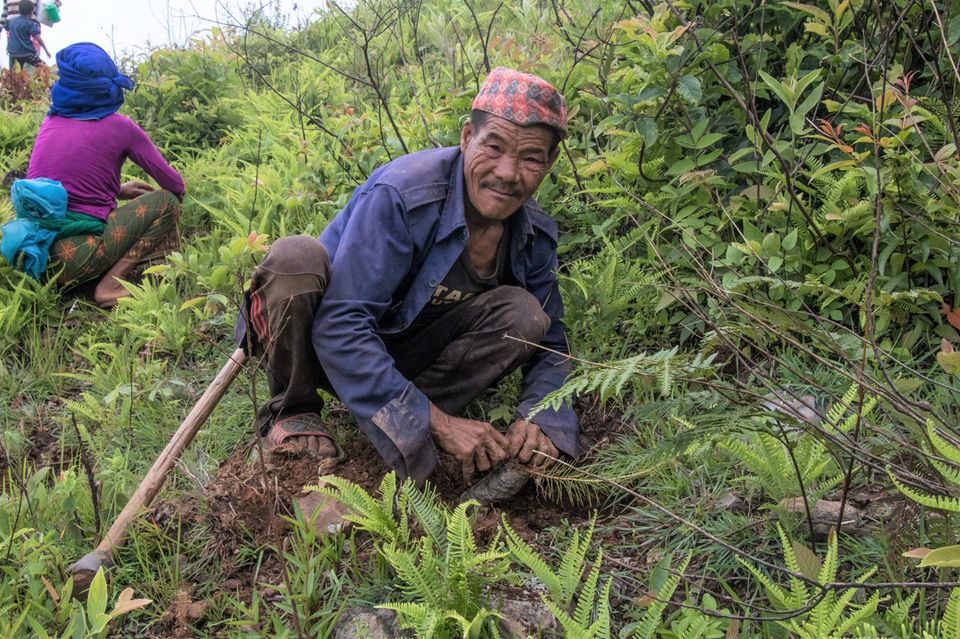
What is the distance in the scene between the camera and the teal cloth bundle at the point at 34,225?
4762 millimetres

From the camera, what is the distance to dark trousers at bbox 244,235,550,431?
2947 mm

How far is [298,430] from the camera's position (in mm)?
3238

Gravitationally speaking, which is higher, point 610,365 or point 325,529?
point 610,365

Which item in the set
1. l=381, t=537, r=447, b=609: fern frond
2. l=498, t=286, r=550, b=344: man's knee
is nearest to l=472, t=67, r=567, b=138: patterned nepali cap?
l=498, t=286, r=550, b=344: man's knee

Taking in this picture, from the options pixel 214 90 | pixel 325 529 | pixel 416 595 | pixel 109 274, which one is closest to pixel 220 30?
pixel 214 90

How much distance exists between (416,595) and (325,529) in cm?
53

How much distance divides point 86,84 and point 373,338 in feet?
10.7

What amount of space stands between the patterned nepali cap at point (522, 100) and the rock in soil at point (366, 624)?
1.73 meters

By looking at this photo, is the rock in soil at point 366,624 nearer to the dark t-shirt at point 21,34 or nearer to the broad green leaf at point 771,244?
the broad green leaf at point 771,244

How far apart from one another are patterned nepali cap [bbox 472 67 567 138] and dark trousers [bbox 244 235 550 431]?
710mm

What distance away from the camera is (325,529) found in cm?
285

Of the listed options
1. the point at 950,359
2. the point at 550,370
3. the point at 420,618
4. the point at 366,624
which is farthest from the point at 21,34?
the point at 950,359

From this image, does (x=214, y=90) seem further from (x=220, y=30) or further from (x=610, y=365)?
(x=610, y=365)

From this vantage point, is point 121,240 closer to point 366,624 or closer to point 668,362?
point 366,624
